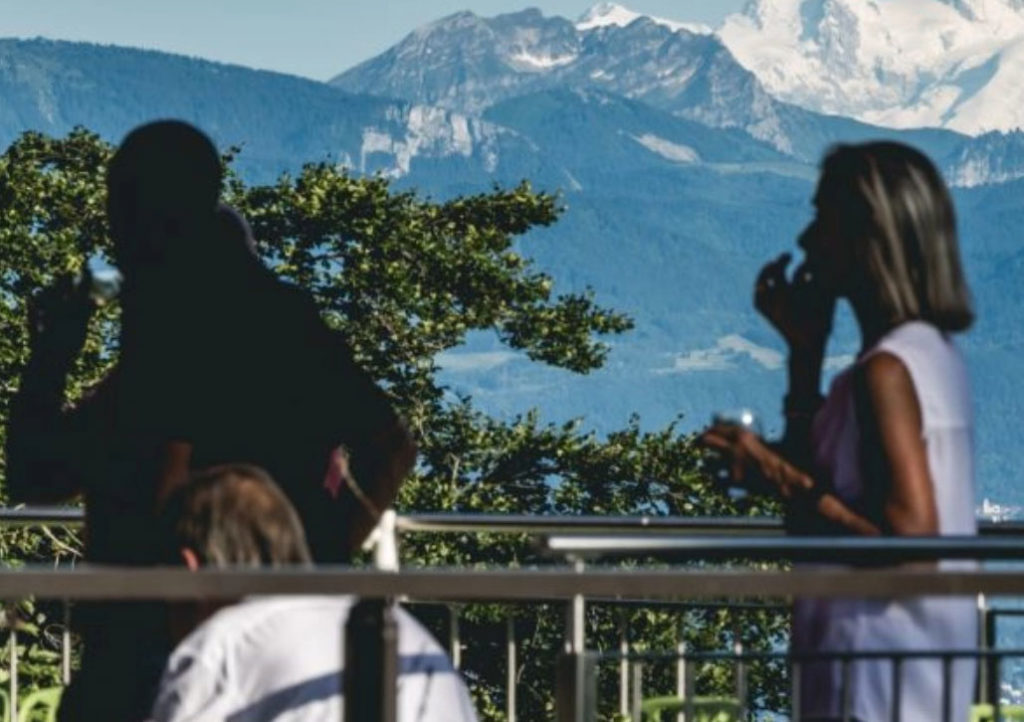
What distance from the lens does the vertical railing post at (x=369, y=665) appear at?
2.84 m

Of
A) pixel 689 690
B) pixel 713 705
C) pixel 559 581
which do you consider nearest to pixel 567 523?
pixel 713 705

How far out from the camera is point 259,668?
332 centimetres

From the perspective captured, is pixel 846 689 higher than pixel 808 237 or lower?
lower

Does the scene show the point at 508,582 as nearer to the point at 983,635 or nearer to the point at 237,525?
the point at 237,525

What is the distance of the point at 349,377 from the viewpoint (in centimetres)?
383

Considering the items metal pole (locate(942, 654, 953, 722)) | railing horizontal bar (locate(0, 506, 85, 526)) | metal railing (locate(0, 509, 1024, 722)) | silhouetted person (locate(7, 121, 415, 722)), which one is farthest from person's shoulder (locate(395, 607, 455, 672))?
railing horizontal bar (locate(0, 506, 85, 526))

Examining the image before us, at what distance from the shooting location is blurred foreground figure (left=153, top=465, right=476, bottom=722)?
3.31 metres

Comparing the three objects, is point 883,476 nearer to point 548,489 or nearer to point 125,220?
point 125,220

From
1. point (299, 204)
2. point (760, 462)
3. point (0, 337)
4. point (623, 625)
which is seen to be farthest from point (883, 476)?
point (299, 204)

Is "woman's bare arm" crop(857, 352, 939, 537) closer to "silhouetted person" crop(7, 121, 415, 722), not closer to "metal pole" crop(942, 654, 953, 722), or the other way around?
"metal pole" crop(942, 654, 953, 722)

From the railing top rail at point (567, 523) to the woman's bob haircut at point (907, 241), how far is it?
6.39 ft

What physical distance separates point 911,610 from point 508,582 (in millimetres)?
726

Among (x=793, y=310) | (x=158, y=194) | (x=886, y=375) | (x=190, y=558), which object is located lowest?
(x=190, y=558)

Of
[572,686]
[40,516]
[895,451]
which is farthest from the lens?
[40,516]
